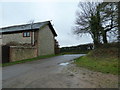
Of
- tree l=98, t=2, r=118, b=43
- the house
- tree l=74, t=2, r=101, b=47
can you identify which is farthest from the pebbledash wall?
tree l=98, t=2, r=118, b=43

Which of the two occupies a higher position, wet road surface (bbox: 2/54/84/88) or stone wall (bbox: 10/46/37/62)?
stone wall (bbox: 10/46/37/62)

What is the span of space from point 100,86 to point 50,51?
22.5m

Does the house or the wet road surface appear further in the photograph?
the house

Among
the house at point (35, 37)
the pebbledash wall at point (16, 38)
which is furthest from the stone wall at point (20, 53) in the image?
the pebbledash wall at point (16, 38)

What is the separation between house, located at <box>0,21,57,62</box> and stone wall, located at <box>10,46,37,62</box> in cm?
234

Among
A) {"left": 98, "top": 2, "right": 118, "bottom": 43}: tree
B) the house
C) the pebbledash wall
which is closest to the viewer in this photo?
{"left": 98, "top": 2, "right": 118, "bottom": 43}: tree

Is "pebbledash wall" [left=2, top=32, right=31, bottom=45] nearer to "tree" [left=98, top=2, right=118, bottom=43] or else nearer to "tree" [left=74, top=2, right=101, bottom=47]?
"tree" [left=74, top=2, right=101, bottom=47]

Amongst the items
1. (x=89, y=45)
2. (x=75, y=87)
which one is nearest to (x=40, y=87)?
(x=75, y=87)

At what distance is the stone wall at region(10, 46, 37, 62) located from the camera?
57.1 feet

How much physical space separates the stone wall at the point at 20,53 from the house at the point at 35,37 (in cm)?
234

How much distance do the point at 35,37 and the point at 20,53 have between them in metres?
6.46

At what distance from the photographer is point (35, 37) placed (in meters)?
24.7

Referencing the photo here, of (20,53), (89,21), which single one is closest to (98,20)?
(89,21)

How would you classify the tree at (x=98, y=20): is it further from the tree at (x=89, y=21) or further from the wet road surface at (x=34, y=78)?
the wet road surface at (x=34, y=78)
